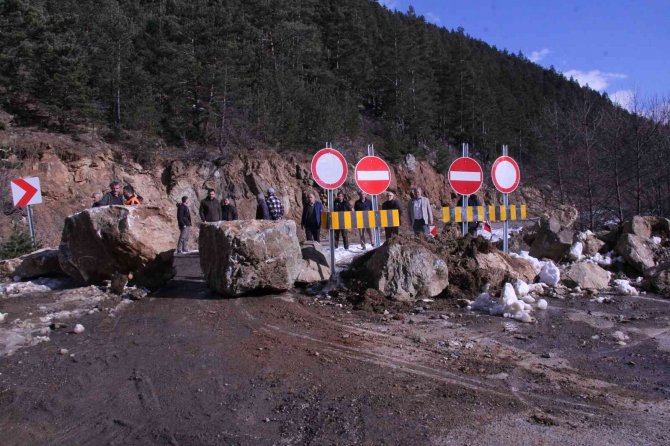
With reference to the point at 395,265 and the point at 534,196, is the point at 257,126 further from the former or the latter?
the point at 534,196

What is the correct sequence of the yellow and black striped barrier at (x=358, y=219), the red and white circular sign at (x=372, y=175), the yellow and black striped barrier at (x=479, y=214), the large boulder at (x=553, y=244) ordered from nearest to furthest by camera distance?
the yellow and black striped barrier at (x=358, y=219)
the red and white circular sign at (x=372, y=175)
the yellow and black striped barrier at (x=479, y=214)
the large boulder at (x=553, y=244)

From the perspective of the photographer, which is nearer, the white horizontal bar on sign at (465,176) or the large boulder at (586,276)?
the large boulder at (586,276)

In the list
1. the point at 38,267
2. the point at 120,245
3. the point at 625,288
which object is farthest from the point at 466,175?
the point at 38,267

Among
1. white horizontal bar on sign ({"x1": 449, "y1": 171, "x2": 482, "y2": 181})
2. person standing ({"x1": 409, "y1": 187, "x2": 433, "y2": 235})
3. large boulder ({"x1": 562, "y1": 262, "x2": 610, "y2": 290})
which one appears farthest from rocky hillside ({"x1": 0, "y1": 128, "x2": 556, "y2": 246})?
large boulder ({"x1": 562, "y1": 262, "x2": 610, "y2": 290})

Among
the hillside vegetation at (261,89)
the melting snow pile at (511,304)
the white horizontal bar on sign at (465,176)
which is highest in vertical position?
the hillside vegetation at (261,89)

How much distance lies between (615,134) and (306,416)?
1851cm

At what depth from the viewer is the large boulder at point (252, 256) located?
308 inches

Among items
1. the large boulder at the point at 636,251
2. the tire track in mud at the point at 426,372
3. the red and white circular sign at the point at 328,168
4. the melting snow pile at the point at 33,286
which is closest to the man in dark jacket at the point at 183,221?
the melting snow pile at the point at 33,286

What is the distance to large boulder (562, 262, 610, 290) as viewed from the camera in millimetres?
8961

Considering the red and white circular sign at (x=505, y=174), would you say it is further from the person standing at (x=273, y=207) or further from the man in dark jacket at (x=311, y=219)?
the person standing at (x=273, y=207)

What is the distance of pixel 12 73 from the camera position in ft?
73.9

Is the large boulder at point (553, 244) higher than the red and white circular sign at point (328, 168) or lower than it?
lower

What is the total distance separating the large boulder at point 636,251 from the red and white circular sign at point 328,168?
549cm

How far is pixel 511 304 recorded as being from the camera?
24.5 ft
